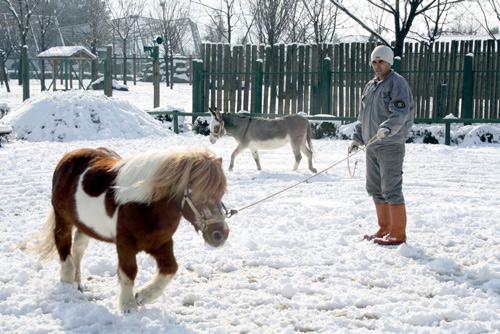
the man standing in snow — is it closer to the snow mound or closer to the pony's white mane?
the pony's white mane

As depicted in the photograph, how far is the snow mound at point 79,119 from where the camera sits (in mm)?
16094

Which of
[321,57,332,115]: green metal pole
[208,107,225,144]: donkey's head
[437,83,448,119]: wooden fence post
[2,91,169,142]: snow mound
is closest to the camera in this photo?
[208,107,225,144]: donkey's head

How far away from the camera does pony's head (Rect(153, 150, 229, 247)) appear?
152 inches

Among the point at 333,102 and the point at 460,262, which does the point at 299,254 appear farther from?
the point at 333,102

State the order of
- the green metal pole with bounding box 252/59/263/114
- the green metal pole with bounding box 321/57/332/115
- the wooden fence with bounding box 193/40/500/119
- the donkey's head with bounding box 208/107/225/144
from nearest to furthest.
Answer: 1. the donkey's head with bounding box 208/107/225/144
2. the wooden fence with bounding box 193/40/500/119
3. the green metal pole with bounding box 321/57/332/115
4. the green metal pole with bounding box 252/59/263/114

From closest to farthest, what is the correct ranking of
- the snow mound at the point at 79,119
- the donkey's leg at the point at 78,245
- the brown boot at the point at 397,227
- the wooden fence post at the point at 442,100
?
the donkey's leg at the point at 78,245
the brown boot at the point at 397,227
the snow mound at the point at 79,119
the wooden fence post at the point at 442,100

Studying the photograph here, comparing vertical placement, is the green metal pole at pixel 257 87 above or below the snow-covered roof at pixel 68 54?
below

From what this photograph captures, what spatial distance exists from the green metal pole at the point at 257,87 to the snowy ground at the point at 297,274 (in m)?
9.51

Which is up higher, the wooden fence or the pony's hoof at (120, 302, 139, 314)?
the wooden fence

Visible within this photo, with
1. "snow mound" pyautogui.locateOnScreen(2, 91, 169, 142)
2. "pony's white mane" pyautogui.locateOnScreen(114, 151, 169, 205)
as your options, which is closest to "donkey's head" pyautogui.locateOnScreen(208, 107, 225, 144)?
"snow mound" pyautogui.locateOnScreen(2, 91, 169, 142)

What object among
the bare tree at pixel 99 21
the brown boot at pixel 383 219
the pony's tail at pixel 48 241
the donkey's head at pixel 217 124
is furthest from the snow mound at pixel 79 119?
the bare tree at pixel 99 21

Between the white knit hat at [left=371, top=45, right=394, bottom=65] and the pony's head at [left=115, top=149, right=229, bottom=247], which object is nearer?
the pony's head at [left=115, top=149, right=229, bottom=247]

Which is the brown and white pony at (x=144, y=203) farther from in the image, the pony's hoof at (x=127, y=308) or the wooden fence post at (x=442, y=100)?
the wooden fence post at (x=442, y=100)

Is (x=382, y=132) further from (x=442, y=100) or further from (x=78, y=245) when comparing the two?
(x=442, y=100)
